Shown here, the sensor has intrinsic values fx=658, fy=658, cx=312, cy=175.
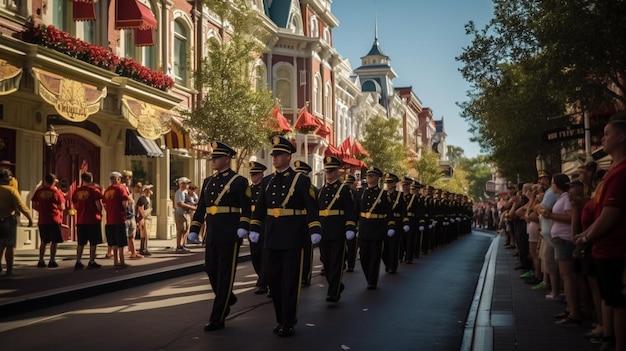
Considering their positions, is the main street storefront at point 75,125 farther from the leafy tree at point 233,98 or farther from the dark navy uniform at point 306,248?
the dark navy uniform at point 306,248

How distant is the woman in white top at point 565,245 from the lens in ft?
24.5

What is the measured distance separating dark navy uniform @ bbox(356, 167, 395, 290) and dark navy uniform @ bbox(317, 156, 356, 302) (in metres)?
1.02

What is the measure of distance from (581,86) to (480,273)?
4745 mm

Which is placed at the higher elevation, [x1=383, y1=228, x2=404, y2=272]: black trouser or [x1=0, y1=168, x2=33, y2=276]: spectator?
[x1=0, y1=168, x2=33, y2=276]: spectator

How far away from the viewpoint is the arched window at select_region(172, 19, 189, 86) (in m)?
24.5

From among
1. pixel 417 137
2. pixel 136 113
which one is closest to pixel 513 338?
pixel 136 113

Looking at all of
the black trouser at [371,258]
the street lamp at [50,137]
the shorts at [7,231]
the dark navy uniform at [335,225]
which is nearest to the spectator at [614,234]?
the dark navy uniform at [335,225]

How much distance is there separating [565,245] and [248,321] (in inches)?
152

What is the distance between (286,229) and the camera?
7297mm

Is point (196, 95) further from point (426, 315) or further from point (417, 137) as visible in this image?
point (417, 137)

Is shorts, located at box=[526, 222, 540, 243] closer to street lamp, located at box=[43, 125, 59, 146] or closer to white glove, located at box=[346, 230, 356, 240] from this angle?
white glove, located at box=[346, 230, 356, 240]

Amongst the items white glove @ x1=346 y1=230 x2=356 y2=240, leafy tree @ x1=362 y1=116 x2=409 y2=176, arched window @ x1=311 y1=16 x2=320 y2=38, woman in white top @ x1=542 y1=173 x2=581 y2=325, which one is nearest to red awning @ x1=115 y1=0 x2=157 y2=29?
white glove @ x1=346 y1=230 x2=356 y2=240

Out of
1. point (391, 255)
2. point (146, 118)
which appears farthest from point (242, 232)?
point (146, 118)

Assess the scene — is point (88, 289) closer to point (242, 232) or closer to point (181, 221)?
point (242, 232)
